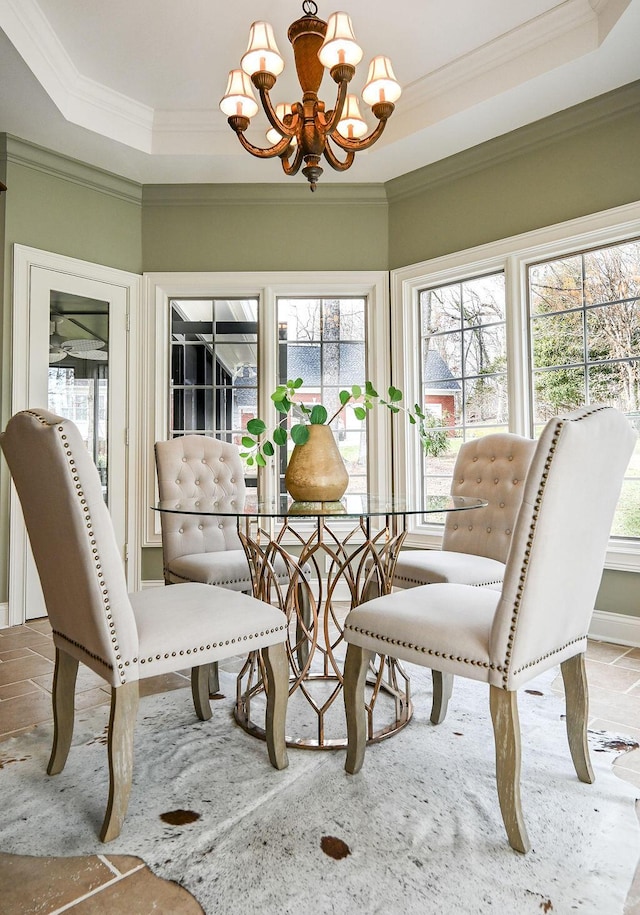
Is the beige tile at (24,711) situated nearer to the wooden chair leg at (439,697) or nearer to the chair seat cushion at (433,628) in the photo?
the chair seat cushion at (433,628)

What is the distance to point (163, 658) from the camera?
152 centimetres

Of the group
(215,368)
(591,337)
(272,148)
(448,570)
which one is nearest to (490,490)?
(448,570)

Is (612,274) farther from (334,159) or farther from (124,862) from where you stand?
(124,862)

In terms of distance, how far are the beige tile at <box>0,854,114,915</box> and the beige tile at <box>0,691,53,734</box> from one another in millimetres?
840

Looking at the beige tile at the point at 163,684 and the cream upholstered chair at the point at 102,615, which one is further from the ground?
the cream upholstered chair at the point at 102,615

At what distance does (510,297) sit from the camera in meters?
3.65

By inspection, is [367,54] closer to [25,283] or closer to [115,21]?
[115,21]

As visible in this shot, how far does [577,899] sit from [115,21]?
396cm

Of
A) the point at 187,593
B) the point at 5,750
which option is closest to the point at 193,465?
the point at 187,593

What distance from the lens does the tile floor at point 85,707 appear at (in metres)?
1.25

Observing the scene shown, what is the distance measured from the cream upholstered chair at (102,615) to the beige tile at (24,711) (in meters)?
0.49

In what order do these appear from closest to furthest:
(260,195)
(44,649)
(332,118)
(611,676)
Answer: (332,118), (611,676), (44,649), (260,195)

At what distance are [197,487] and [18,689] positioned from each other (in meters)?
1.18


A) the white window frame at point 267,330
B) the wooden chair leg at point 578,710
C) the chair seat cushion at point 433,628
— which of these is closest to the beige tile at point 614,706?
the wooden chair leg at point 578,710
